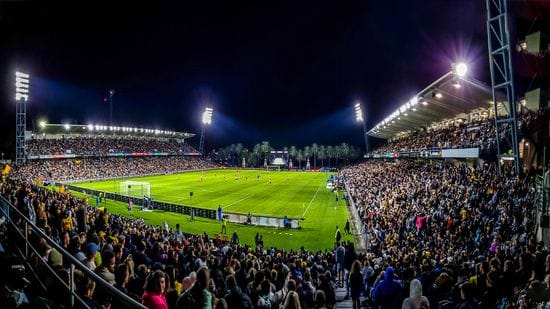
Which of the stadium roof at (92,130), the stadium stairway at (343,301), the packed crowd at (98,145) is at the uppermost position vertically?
the stadium roof at (92,130)

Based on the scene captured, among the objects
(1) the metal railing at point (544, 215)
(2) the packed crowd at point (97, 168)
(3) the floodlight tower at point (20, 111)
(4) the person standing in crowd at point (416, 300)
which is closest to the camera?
(4) the person standing in crowd at point (416, 300)

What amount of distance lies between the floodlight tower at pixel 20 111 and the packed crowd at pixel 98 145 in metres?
3.99

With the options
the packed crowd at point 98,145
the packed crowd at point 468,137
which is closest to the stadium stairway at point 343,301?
the packed crowd at point 468,137

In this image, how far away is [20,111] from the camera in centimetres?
5841

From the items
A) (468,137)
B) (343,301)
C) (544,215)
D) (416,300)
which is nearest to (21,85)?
(468,137)

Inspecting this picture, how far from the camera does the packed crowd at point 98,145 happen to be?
72375 millimetres

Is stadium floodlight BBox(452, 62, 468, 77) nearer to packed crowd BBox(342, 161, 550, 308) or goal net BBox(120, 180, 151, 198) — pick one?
packed crowd BBox(342, 161, 550, 308)

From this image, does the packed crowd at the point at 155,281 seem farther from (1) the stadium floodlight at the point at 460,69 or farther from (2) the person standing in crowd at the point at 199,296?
(1) the stadium floodlight at the point at 460,69

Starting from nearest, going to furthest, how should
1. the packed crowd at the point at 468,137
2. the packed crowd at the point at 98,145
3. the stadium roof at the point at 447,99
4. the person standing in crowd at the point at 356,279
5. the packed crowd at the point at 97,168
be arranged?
the person standing in crowd at the point at 356,279 < the packed crowd at the point at 468,137 < the stadium roof at the point at 447,99 < the packed crowd at the point at 97,168 < the packed crowd at the point at 98,145

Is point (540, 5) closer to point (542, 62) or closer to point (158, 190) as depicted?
point (542, 62)

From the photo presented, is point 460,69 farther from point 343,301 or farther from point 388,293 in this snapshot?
point 388,293

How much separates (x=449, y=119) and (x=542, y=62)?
23913 mm

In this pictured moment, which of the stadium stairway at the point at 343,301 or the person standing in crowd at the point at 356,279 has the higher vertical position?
the person standing in crowd at the point at 356,279

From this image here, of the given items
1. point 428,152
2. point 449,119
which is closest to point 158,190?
point 428,152
